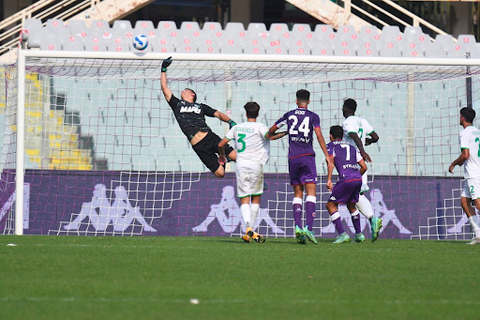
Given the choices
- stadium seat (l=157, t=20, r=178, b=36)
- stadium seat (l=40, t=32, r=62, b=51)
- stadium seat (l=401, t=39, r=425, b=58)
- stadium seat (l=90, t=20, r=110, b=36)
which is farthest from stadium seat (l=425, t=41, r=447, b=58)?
stadium seat (l=40, t=32, r=62, b=51)

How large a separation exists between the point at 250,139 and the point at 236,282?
363 cm

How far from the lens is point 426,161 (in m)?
15.5

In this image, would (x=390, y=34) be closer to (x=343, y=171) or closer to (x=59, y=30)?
(x=59, y=30)

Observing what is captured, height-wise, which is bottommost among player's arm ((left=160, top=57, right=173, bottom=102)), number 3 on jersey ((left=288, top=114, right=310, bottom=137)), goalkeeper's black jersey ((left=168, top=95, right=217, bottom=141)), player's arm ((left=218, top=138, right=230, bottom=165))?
player's arm ((left=218, top=138, right=230, bottom=165))

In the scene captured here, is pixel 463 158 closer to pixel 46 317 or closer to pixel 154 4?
pixel 46 317

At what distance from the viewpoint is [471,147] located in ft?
32.1

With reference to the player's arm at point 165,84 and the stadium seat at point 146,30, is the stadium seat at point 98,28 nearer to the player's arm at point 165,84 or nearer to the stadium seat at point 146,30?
the stadium seat at point 146,30

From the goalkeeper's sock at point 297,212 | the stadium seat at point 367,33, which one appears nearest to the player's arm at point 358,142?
the goalkeeper's sock at point 297,212

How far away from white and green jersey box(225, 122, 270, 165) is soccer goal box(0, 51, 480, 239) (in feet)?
7.95

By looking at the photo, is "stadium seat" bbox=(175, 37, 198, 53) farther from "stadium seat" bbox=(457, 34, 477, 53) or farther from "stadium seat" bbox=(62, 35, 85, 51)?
"stadium seat" bbox=(457, 34, 477, 53)

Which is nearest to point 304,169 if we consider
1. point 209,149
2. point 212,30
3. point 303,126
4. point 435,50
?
point 303,126

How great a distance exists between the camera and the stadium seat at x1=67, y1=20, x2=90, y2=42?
56.5 ft

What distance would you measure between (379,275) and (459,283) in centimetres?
65

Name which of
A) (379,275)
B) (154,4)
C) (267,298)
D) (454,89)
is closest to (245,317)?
(267,298)
